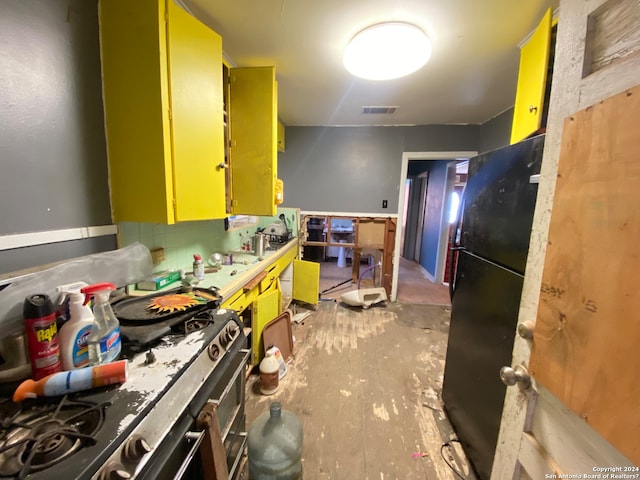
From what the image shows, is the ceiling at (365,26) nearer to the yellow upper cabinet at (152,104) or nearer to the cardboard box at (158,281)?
the yellow upper cabinet at (152,104)

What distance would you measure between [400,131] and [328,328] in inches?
109

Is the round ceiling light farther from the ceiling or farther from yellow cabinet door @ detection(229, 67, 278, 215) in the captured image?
yellow cabinet door @ detection(229, 67, 278, 215)

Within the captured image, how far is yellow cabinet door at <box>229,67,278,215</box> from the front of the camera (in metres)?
1.98

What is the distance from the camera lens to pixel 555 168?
0.62 meters

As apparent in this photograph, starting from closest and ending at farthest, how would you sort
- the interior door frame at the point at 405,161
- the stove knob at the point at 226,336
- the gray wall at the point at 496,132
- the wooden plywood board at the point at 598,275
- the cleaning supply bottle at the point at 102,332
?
1. the wooden plywood board at the point at 598,275
2. the cleaning supply bottle at the point at 102,332
3. the stove knob at the point at 226,336
4. the gray wall at the point at 496,132
5. the interior door frame at the point at 405,161

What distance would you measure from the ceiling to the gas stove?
181cm

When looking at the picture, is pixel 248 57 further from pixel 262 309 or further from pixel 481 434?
pixel 481 434

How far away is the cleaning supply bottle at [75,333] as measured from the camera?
0.67 metres

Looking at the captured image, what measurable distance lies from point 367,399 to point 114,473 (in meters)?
1.69

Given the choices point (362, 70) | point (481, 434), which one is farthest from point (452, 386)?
point (362, 70)

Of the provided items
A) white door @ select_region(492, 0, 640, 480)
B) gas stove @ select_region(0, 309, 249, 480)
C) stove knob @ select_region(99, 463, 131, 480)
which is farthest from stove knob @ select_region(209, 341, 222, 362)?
white door @ select_region(492, 0, 640, 480)

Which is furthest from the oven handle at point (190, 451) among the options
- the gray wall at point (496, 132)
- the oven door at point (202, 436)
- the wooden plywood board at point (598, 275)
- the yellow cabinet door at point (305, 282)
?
the gray wall at point (496, 132)

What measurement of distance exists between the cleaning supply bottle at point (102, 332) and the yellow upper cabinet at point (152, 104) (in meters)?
0.59

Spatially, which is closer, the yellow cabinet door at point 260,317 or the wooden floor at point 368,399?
the wooden floor at point 368,399
